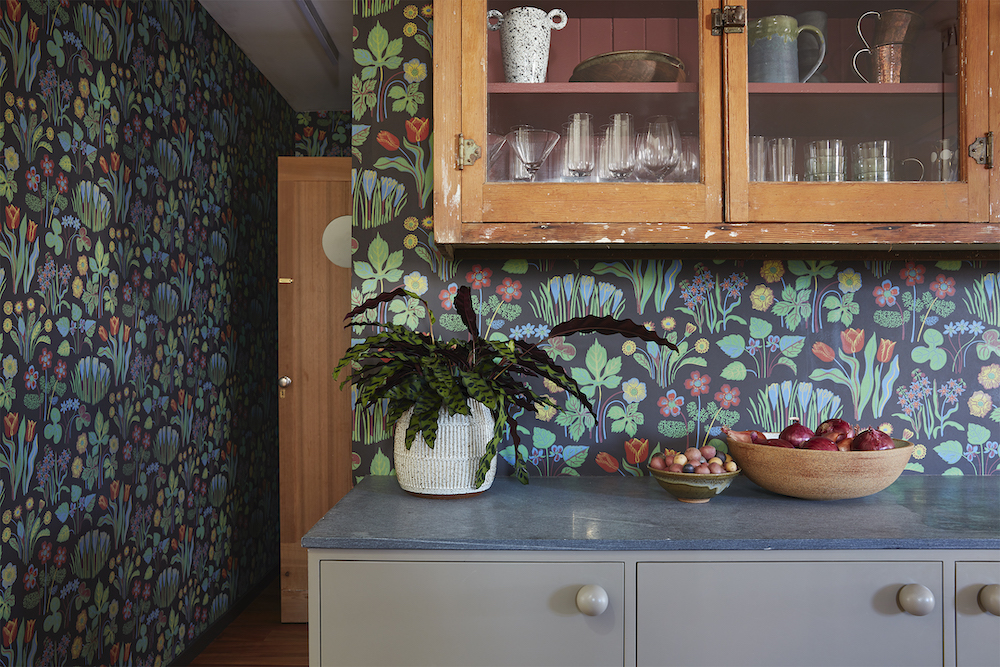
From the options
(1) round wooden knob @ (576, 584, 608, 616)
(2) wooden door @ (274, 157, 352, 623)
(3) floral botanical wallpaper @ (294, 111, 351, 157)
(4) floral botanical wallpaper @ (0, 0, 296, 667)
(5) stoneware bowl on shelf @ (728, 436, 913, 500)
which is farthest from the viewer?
(3) floral botanical wallpaper @ (294, 111, 351, 157)

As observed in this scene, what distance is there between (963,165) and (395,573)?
1.32 m

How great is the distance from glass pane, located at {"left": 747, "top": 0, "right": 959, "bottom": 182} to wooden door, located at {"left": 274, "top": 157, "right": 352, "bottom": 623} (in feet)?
5.94

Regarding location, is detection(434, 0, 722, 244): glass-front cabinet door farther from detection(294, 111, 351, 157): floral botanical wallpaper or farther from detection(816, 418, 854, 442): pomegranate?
detection(294, 111, 351, 157): floral botanical wallpaper

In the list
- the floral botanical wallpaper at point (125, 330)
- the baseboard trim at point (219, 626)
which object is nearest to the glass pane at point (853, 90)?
the floral botanical wallpaper at point (125, 330)

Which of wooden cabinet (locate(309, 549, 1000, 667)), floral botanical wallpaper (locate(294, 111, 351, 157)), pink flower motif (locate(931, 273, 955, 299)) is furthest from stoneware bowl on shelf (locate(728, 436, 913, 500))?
floral botanical wallpaper (locate(294, 111, 351, 157))

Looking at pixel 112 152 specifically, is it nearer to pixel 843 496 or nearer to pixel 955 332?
pixel 843 496

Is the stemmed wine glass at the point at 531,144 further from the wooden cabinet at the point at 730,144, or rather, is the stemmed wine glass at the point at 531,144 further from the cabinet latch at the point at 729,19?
the cabinet latch at the point at 729,19

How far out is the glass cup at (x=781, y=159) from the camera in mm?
1269

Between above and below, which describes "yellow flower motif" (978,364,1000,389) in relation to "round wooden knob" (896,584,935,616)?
above

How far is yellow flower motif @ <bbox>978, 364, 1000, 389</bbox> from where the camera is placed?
1.55 meters

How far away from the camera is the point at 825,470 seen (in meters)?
1.23

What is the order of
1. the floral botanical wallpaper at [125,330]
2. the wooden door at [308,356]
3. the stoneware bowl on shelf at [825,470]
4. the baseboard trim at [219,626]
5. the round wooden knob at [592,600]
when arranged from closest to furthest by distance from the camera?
the round wooden knob at [592,600]
the stoneware bowl on shelf at [825,470]
the floral botanical wallpaper at [125,330]
the baseboard trim at [219,626]
the wooden door at [308,356]

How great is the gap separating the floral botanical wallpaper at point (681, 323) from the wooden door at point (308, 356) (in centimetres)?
117

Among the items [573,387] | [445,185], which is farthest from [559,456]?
[445,185]
